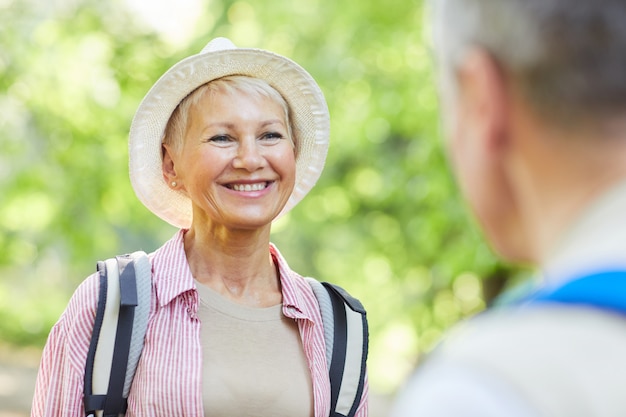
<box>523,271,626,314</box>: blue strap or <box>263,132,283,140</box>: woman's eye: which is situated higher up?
<box>263,132,283,140</box>: woman's eye

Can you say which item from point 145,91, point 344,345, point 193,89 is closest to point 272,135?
point 193,89

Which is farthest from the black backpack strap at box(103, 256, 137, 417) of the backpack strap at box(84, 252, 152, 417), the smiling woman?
the smiling woman

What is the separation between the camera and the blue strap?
920 millimetres

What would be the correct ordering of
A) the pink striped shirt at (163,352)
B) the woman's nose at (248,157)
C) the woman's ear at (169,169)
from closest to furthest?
the pink striped shirt at (163,352) < the woman's nose at (248,157) < the woman's ear at (169,169)

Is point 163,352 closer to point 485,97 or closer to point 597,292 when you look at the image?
point 485,97

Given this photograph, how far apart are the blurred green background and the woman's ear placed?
19.8 feet

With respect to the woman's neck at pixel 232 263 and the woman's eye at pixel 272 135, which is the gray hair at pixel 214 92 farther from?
the woman's neck at pixel 232 263

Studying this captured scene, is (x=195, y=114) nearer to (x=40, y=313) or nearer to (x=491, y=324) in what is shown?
(x=491, y=324)

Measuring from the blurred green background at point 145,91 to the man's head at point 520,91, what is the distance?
791cm

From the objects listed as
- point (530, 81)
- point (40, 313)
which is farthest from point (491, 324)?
point (40, 313)

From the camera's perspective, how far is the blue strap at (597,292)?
920mm

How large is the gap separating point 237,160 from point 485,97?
6.45 ft

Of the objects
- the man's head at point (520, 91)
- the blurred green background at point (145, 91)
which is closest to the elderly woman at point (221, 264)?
the man's head at point (520, 91)

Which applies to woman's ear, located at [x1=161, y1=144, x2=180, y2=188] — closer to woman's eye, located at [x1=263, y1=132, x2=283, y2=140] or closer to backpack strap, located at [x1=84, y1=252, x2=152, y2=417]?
woman's eye, located at [x1=263, y1=132, x2=283, y2=140]
